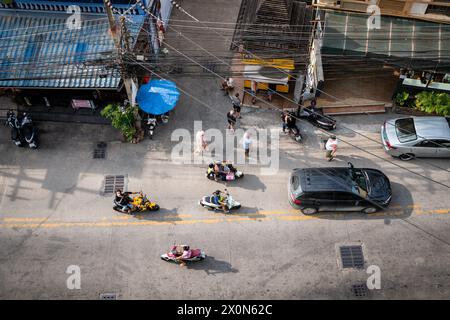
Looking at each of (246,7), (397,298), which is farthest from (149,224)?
(246,7)

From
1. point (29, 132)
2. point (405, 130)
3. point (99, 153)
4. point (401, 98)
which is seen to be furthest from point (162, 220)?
point (401, 98)

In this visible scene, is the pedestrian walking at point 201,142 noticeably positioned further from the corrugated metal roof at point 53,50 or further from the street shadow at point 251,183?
the corrugated metal roof at point 53,50

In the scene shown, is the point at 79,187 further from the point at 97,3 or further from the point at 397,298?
the point at 397,298

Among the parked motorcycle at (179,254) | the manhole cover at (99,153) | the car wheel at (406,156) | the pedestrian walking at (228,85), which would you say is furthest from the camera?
the pedestrian walking at (228,85)

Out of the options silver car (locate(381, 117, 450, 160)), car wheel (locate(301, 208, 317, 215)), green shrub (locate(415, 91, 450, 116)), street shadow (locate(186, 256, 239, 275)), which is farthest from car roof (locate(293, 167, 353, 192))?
green shrub (locate(415, 91, 450, 116))

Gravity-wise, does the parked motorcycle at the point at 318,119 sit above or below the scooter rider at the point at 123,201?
above

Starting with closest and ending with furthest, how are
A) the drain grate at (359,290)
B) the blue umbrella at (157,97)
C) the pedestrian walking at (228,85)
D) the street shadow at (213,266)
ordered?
1. the drain grate at (359,290)
2. the street shadow at (213,266)
3. the blue umbrella at (157,97)
4. the pedestrian walking at (228,85)

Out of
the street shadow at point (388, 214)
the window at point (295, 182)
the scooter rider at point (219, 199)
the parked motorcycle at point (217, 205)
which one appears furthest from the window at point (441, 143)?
the scooter rider at point (219, 199)
